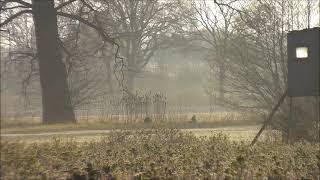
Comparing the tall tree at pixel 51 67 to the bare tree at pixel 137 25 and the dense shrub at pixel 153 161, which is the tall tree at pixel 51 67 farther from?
the dense shrub at pixel 153 161

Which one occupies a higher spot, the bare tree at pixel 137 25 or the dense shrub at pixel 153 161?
the bare tree at pixel 137 25

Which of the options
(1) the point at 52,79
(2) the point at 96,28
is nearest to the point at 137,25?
(2) the point at 96,28

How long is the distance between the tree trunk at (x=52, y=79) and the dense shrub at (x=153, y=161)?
8.69 meters

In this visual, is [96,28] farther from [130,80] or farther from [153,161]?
[153,161]

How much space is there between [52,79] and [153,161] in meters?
11.4

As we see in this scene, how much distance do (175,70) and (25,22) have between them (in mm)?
15413

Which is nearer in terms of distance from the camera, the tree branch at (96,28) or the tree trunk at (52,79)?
the tree trunk at (52,79)

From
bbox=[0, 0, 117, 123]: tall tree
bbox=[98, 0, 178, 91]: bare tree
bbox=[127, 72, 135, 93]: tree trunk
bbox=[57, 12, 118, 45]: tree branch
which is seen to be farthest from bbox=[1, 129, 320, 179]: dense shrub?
bbox=[127, 72, 135, 93]: tree trunk

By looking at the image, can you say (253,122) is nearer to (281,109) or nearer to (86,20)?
(281,109)

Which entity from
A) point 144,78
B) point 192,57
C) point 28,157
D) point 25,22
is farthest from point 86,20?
point 192,57

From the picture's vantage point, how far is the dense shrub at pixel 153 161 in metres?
7.71

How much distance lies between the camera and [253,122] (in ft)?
74.6

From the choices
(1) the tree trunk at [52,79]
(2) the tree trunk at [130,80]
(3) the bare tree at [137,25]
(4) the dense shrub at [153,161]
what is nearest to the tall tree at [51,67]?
(1) the tree trunk at [52,79]

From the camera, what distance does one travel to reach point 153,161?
9719mm
